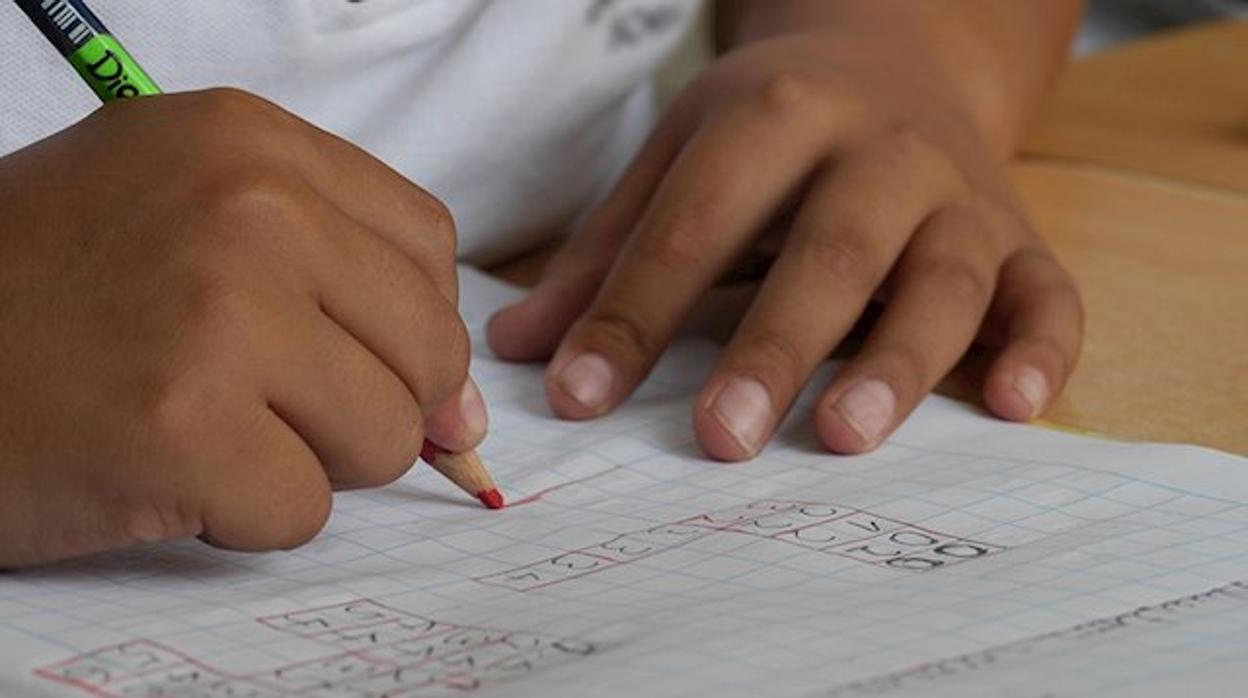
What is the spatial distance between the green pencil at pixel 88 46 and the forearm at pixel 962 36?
0.29 meters

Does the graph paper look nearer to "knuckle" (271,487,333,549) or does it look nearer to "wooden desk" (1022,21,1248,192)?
"knuckle" (271,487,333,549)

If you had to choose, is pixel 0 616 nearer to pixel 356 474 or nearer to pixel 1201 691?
pixel 356 474

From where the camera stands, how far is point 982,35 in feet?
2.69

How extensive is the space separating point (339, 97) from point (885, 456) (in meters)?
0.24

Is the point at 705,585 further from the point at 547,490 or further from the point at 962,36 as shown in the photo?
the point at 962,36

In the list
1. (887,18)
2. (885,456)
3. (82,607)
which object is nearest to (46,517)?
(82,607)

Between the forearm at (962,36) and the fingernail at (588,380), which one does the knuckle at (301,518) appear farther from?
the forearm at (962,36)

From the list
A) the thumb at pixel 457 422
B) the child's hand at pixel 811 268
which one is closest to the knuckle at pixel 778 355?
the child's hand at pixel 811 268

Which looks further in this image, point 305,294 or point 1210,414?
point 1210,414

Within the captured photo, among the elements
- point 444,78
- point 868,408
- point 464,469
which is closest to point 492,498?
point 464,469

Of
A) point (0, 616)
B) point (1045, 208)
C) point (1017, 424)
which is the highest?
point (1045, 208)

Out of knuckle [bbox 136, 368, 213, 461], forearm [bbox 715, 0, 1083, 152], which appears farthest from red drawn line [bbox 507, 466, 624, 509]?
forearm [bbox 715, 0, 1083, 152]

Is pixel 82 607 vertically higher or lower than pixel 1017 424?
lower

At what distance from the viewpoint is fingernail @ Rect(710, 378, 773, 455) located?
54 cm
